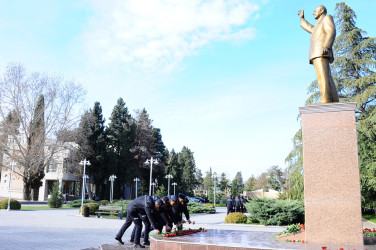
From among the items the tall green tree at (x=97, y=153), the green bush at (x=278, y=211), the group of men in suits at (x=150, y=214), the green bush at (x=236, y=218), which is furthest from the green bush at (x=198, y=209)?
the tall green tree at (x=97, y=153)

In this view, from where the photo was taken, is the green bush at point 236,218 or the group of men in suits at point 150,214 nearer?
the group of men in suits at point 150,214

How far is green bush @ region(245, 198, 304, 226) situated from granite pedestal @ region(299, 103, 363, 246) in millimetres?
9283

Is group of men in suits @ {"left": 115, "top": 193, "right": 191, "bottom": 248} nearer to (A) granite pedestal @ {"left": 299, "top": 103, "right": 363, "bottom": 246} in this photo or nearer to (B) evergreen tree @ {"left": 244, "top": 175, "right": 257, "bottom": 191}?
(A) granite pedestal @ {"left": 299, "top": 103, "right": 363, "bottom": 246}

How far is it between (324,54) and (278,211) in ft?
35.1

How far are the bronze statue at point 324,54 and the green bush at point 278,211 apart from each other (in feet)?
31.0

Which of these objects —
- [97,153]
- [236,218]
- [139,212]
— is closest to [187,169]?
[97,153]

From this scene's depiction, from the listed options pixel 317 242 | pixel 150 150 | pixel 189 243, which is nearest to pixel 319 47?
pixel 317 242

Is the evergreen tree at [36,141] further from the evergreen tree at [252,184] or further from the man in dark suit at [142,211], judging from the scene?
the evergreen tree at [252,184]

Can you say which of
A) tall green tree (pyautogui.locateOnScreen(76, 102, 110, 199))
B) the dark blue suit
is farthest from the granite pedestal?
tall green tree (pyautogui.locateOnScreen(76, 102, 110, 199))

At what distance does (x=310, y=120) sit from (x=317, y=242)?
2.68 m

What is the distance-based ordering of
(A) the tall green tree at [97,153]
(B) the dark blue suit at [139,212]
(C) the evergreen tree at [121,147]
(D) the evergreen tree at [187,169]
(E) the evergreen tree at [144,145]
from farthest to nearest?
(D) the evergreen tree at [187,169] → (E) the evergreen tree at [144,145] → (C) the evergreen tree at [121,147] → (A) the tall green tree at [97,153] → (B) the dark blue suit at [139,212]

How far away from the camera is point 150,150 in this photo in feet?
173

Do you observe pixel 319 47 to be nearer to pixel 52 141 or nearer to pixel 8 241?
pixel 8 241

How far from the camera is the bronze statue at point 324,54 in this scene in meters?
7.66
